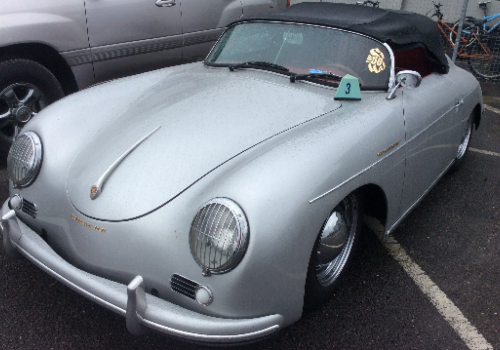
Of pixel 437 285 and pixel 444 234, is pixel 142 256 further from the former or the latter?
pixel 444 234

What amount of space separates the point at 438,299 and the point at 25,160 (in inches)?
93.8

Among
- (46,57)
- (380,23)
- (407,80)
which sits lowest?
(46,57)

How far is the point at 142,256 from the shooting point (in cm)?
196

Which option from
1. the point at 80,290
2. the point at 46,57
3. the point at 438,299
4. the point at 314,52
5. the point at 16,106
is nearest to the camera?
the point at 80,290

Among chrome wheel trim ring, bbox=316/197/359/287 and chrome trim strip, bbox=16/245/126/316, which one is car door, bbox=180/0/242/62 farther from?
chrome trim strip, bbox=16/245/126/316

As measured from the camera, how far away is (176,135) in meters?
2.39

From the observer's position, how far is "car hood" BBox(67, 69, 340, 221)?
6.90 feet

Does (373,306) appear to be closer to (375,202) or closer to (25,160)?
(375,202)

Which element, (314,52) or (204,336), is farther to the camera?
(314,52)

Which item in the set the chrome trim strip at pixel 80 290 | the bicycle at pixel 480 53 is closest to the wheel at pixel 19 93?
the chrome trim strip at pixel 80 290

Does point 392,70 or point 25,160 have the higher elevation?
point 392,70

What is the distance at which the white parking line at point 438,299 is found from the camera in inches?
94.1

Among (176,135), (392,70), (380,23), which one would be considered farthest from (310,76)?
(176,135)

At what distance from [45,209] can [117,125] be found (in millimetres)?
596
